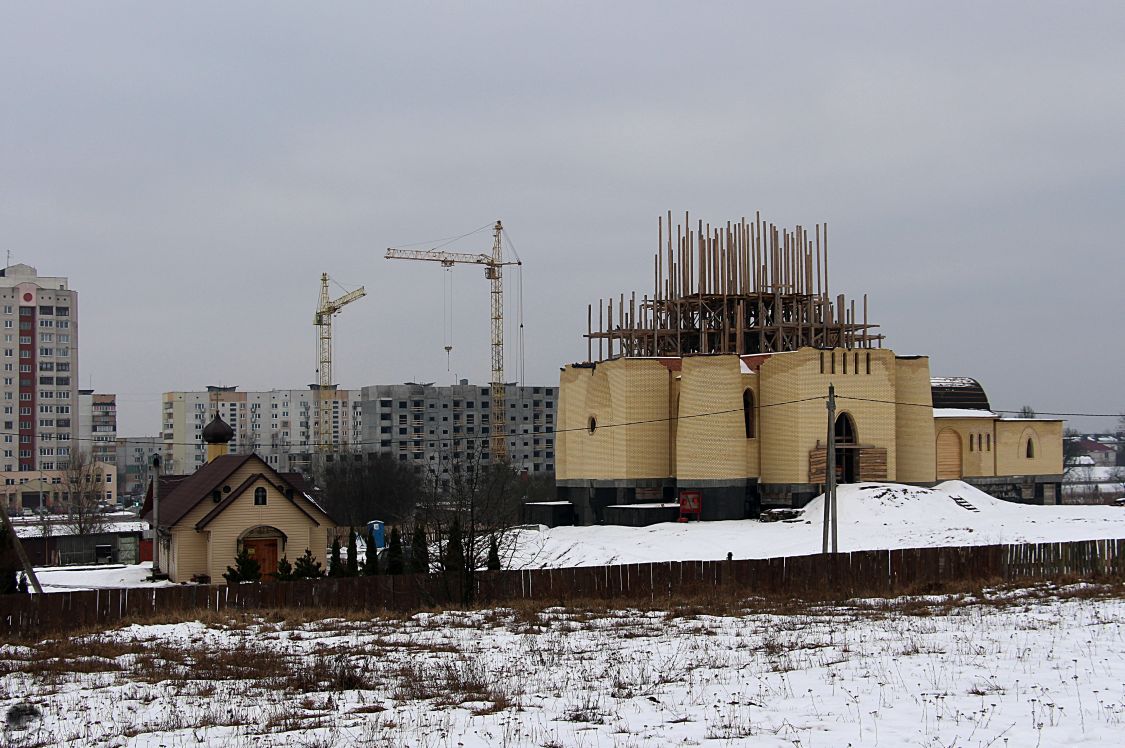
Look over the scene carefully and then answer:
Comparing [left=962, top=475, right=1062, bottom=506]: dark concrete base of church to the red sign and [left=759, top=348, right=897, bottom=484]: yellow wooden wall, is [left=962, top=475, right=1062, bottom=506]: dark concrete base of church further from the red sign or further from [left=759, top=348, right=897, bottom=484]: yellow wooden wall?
the red sign

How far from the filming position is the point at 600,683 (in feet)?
45.0

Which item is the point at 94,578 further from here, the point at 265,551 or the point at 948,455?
the point at 948,455

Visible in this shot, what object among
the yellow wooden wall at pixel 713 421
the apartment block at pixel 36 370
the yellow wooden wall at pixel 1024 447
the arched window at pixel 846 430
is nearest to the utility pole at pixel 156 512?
the yellow wooden wall at pixel 713 421

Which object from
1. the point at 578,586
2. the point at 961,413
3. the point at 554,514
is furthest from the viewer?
the point at 961,413

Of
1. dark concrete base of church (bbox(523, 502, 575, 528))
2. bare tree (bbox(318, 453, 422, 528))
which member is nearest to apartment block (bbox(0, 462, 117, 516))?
bare tree (bbox(318, 453, 422, 528))

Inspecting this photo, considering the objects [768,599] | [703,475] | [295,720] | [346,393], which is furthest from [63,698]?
[346,393]

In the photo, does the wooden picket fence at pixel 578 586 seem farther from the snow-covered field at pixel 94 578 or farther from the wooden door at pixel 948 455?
the wooden door at pixel 948 455

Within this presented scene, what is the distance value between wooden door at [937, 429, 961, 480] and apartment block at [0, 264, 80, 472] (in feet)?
255

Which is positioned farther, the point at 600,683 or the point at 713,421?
the point at 713,421

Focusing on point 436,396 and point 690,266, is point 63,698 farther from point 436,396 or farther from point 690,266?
point 436,396

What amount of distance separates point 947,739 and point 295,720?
6086 millimetres

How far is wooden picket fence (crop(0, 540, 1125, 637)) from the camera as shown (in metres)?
22.3

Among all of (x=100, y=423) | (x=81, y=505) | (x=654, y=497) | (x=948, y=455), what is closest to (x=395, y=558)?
(x=654, y=497)

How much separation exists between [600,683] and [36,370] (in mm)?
101556
